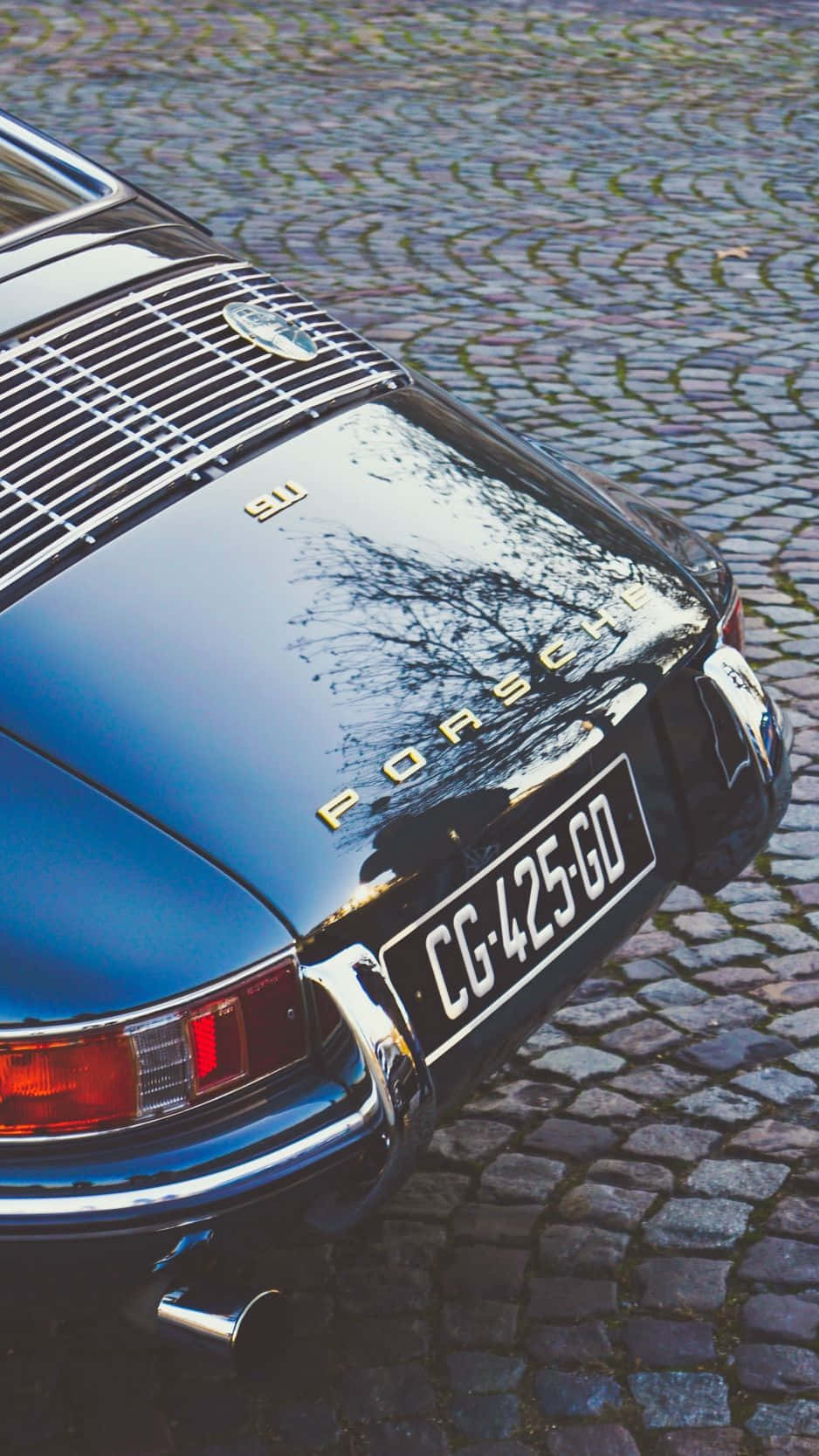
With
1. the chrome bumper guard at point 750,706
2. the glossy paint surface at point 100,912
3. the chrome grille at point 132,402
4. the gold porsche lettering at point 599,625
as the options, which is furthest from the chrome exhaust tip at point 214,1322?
the chrome bumper guard at point 750,706

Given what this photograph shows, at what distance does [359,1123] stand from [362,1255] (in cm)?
78

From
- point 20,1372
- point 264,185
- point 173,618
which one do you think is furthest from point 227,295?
point 264,185

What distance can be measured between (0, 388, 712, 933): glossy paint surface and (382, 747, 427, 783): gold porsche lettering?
0.01 meters

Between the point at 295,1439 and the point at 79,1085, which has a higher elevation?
the point at 79,1085

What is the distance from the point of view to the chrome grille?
2518mm

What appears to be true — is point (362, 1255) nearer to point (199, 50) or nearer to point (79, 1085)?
point (79, 1085)

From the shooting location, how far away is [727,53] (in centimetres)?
1177

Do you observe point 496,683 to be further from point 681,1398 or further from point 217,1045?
point 681,1398

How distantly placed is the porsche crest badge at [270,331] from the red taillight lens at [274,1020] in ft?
4.22

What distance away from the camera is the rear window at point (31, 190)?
310 centimetres

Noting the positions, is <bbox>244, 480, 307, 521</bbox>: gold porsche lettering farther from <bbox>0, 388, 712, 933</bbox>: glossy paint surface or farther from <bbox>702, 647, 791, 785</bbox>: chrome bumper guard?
<bbox>702, 647, 791, 785</bbox>: chrome bumper guard

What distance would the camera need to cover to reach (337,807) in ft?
7.25

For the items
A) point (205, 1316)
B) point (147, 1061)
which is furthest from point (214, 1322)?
point (147, 1061)

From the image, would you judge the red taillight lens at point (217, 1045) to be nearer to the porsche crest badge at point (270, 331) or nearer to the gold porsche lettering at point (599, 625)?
the gold porsche lettering at point (599, 625)
